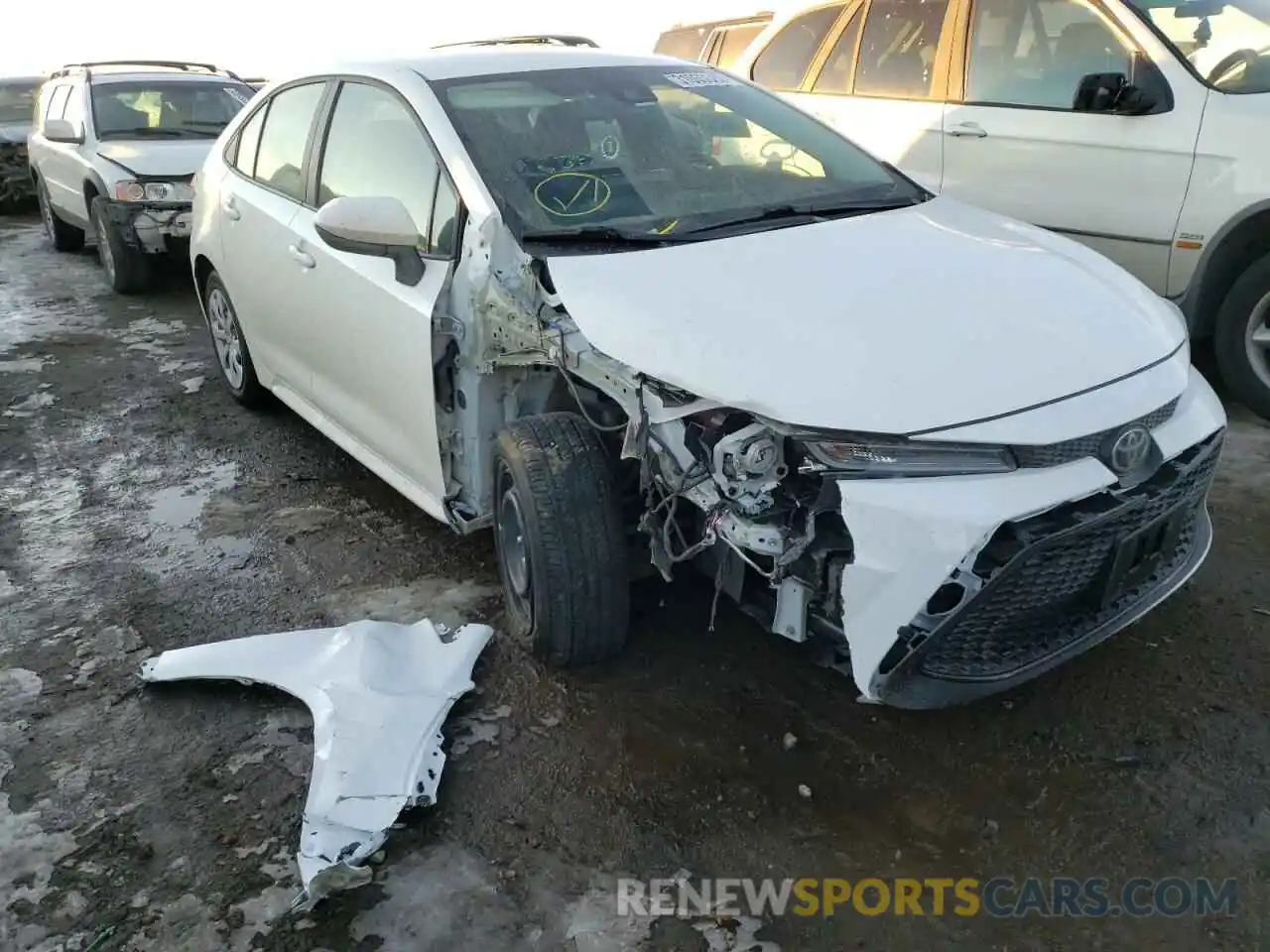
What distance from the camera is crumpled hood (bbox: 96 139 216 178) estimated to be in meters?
7.79

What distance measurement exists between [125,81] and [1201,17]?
7.77 meters

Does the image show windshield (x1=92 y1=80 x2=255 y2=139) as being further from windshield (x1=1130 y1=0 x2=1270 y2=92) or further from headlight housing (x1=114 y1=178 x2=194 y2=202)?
windshield (x1=1130 y1=0 x2=1270 y2=92)

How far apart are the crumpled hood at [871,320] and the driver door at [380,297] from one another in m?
0.53

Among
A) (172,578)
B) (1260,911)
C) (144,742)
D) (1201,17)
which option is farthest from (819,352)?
(1201,17)

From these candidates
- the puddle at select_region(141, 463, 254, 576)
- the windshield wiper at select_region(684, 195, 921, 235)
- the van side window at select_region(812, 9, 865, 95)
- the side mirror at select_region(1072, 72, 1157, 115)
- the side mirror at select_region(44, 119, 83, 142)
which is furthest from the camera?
the side mirror at select_region(44, 119, 83, 142)

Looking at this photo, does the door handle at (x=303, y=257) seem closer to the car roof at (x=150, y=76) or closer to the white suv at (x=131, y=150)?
the white suv at (x=131, y=150)

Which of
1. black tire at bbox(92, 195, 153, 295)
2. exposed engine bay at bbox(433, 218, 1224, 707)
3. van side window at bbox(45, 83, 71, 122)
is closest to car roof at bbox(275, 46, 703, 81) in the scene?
exposed engine bay at bbox(433, 218, 1224, 707)

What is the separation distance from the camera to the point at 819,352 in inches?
93.7

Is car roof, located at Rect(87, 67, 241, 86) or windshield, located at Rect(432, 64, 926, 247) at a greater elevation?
windshield, located at Rect(432, 64, 926, 247)

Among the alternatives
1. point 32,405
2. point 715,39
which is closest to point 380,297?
point 32,405

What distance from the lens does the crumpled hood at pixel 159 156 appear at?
7785 millimetres

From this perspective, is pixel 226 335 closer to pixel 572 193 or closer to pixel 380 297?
pixel 380 297

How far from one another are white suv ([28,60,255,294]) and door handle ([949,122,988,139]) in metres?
5.36

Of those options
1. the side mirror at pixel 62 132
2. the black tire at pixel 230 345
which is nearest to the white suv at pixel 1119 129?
the black tire at pixel 230 345
